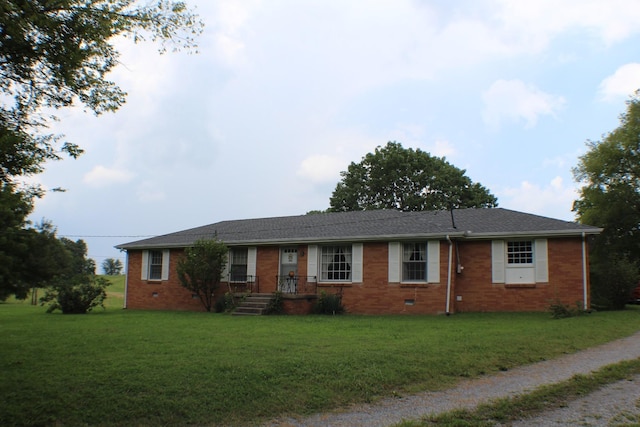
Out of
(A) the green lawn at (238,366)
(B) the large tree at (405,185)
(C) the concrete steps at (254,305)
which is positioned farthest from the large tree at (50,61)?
(B) the large tree at (405,185)

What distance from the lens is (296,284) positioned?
20078mm

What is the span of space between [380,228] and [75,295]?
13.0 meters

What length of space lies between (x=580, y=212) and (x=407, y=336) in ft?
86.6

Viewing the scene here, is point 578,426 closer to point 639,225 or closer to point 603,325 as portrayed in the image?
point 603,325

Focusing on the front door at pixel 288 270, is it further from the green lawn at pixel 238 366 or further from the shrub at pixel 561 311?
the shrub at pixel 561 311

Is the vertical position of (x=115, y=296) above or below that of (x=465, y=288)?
below

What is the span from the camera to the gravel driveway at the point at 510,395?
5422 millimetres

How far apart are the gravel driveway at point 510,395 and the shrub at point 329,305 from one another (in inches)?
426

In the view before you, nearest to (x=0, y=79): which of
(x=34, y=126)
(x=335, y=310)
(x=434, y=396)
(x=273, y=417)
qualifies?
(x=34, y=126)

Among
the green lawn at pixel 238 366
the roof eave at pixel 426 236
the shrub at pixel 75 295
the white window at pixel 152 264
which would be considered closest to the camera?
the green lawn at pixel 238 366

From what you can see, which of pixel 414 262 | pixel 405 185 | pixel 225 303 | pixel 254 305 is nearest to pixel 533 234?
pixel 414 262

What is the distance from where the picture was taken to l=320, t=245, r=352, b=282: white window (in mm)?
19406

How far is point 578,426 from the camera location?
5105 mm

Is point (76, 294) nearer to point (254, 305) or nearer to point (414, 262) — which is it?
point (254, 305)
